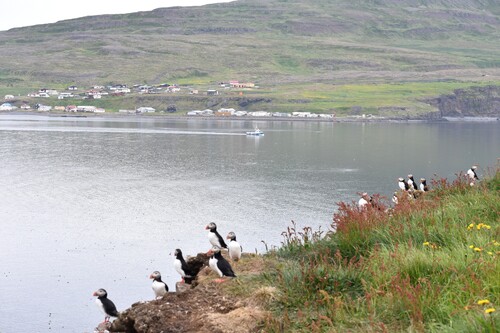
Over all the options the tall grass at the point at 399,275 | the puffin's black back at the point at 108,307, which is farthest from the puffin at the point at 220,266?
the puffin's black back at the point at 108,307

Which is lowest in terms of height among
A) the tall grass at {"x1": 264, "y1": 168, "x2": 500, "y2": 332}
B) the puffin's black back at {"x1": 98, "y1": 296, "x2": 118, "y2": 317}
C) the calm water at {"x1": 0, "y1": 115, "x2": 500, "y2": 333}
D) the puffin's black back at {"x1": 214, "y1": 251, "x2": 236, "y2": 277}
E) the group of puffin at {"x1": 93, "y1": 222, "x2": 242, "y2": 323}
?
the calm water at {"x1": 0, "y1": 115, "x2": 500, "y2": 333}

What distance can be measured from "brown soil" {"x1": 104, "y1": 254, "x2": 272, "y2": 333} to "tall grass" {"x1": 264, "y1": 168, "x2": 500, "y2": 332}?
0.52 metres

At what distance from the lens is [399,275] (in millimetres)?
11047

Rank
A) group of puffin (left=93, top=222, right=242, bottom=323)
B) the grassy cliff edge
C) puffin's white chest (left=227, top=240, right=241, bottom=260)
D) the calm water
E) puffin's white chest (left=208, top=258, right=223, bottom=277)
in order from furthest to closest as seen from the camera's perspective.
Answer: the calm water → puffin's white chest (left=227, top=240, right=241, bottom=260) → puffin's white chest (left=208, top=258, right=223, bottom=277) → group of puffin (left=93, top=222, right=242, bottom=323) → the grassy cliff edge

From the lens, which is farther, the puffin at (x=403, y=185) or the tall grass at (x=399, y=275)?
the puffin at (x=403, y=185)

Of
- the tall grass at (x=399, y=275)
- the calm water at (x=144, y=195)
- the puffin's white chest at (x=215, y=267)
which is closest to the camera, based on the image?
the tall grass at (x=399, y=275)

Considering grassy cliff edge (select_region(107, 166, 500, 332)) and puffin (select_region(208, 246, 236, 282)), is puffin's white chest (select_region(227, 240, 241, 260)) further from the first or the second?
puffin (select_region(208, 246, 236, 282))

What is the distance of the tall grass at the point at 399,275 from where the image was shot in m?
9.79

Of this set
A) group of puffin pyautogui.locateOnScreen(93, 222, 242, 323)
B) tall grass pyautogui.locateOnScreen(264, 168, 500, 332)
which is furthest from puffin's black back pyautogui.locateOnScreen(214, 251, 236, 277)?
tall grass pyautogui.locateOnScreen(264, 168, 500, 332)

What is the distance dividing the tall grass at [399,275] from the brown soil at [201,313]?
0.52 m

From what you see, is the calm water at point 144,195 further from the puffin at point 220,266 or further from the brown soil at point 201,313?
the brown soil at point 201,313

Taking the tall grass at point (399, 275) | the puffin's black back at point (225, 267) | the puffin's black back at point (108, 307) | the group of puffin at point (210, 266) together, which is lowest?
the puffin's black back at point (108, 307)

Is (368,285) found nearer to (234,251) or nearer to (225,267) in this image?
(225,267)

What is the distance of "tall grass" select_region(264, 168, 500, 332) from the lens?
9.79 meters
